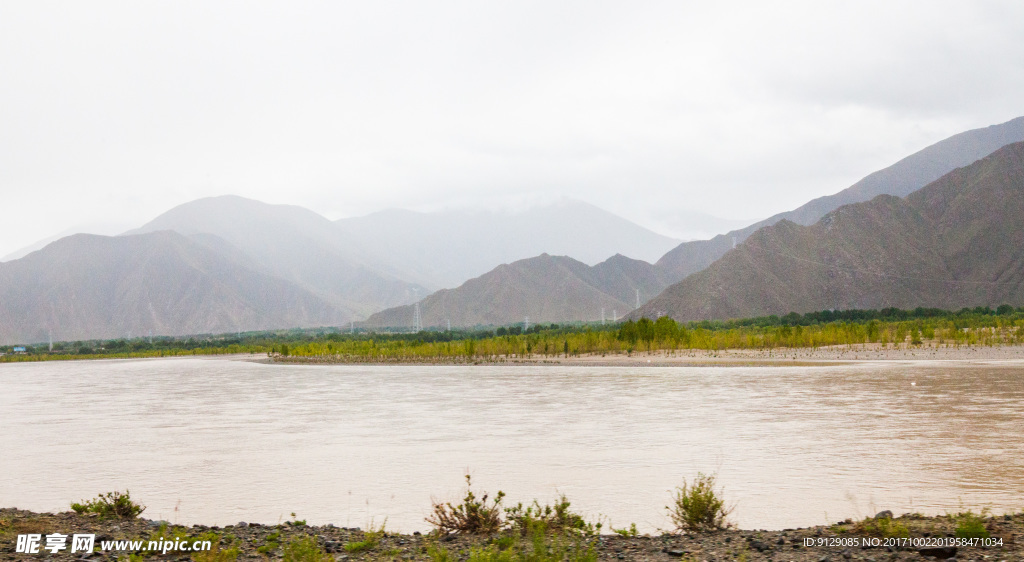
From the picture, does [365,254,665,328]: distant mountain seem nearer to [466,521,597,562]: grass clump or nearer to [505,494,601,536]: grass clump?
[505,494,601,536]: grass clump

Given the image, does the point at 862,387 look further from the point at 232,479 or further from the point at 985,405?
the point at 232,479

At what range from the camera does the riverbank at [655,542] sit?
274 inches

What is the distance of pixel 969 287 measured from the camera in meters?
112

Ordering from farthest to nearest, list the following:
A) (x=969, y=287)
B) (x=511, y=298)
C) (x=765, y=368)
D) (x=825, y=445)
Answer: (x=511, y=298)
(x=969, y=287)
(x=765, y=368)
(x=825, y=445)

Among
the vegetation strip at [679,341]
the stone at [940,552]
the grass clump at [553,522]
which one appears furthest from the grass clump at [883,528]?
the vegetation strip at [679,341]

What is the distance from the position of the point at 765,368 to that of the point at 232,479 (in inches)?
1519

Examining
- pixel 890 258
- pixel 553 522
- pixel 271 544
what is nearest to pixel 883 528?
pixel 553 522

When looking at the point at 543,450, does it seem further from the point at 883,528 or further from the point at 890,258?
the point at 890,258

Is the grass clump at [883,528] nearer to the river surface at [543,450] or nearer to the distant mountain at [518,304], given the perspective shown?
the river surface at [543,450]

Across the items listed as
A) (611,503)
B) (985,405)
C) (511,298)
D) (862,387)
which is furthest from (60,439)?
(511,298)

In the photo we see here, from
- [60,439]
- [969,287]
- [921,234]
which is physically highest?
[921,234]

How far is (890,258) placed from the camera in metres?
121

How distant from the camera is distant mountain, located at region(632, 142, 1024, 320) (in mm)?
113562

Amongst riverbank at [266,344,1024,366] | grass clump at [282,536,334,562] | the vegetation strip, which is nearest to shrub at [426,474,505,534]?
grass clump at [282,536,334,562]
